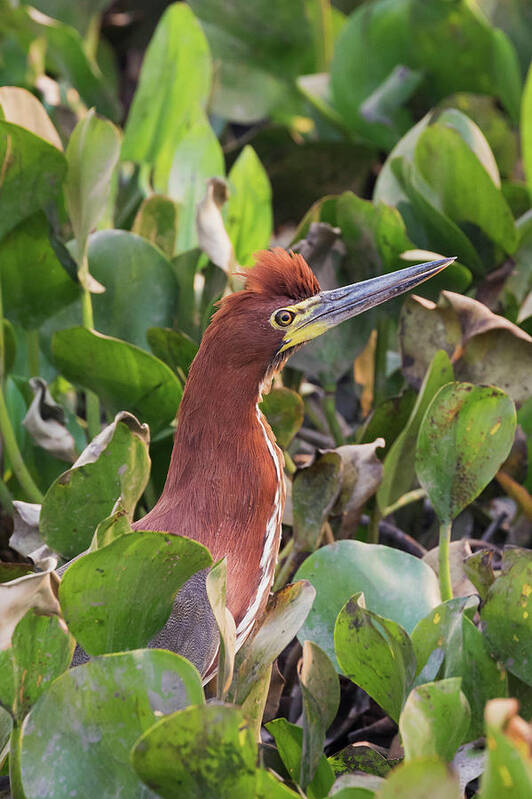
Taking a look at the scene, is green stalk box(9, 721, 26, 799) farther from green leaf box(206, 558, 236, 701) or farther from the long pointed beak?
the long pointed beak

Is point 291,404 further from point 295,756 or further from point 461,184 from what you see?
point 295,756

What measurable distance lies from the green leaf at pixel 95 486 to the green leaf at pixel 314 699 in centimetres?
70

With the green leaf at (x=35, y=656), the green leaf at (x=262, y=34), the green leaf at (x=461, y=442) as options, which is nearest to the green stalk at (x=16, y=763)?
the green leaf at (x=35, y=656)

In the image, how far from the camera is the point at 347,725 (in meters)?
2.81

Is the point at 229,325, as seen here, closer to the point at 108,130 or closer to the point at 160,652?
the point at 108,130

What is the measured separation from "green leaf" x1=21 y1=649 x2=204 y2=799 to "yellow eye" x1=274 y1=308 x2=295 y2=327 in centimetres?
111

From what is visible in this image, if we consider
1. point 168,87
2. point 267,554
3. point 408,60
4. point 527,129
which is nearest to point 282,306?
point 267,554

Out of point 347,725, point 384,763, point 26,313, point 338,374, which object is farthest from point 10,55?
point 384,763

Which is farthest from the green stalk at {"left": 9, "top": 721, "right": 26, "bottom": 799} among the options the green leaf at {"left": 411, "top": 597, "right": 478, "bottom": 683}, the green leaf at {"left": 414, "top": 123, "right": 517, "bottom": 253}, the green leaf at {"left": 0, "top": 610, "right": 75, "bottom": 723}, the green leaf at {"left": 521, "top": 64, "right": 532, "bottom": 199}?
the green leaf at {"left": 521, "top": 64, "right": 532, "bottom": 199}

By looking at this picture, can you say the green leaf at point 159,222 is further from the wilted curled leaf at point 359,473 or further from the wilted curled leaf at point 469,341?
the wilted curled leaf at point 359,473

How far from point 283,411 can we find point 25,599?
53.0 inches

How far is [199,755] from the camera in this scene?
1671 millimetres

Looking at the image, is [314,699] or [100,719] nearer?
[100,719]

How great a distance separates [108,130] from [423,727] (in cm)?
179
